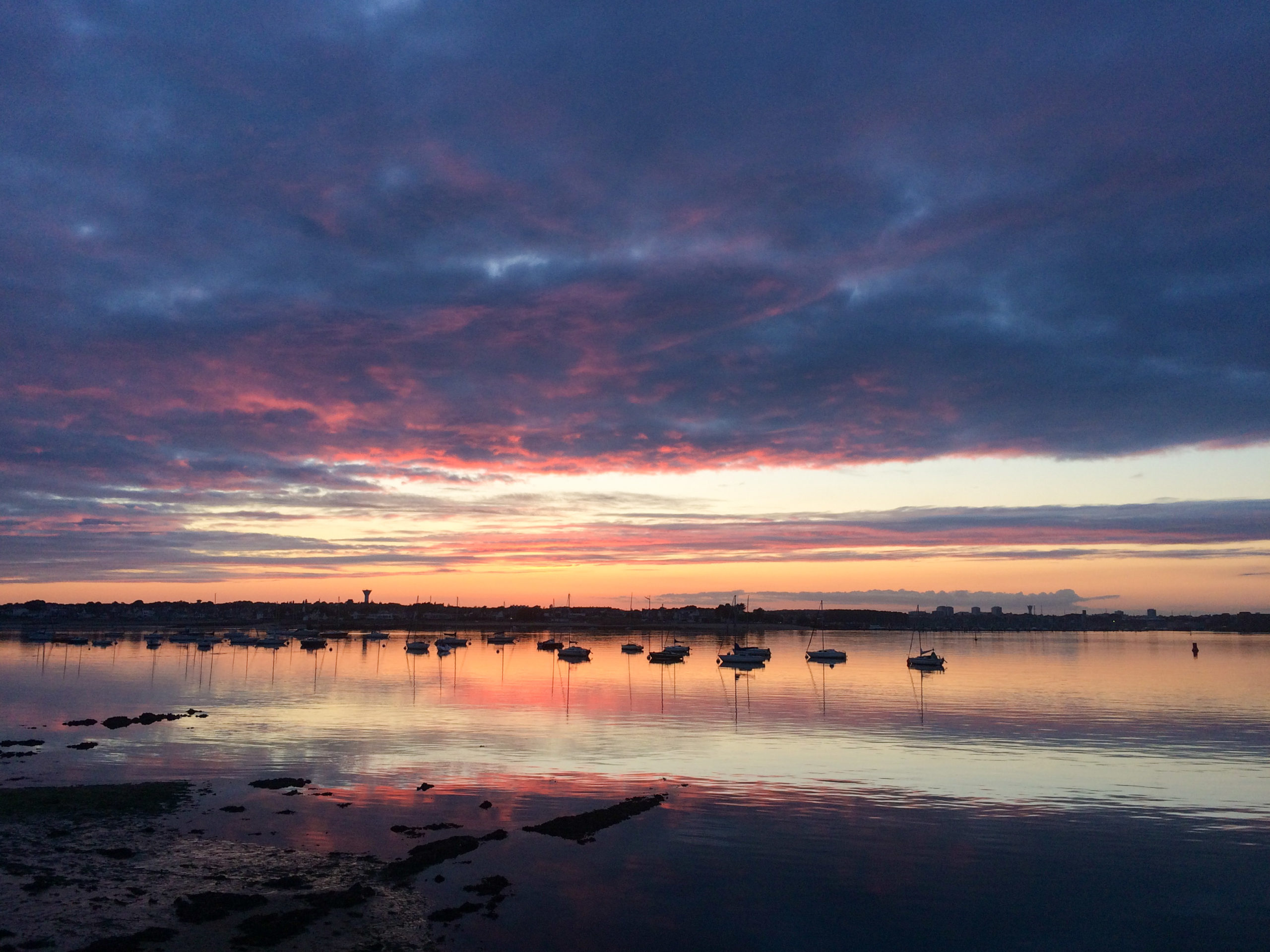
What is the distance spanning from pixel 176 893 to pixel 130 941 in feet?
11.6

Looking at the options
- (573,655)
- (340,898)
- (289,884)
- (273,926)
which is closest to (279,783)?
(289,884)

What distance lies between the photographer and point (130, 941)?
64.3 ft

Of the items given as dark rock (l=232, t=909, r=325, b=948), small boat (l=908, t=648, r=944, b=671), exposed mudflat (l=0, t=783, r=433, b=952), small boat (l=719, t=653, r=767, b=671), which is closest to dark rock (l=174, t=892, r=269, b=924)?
exposed mudflat (l=0, t=783, r=433, b=952)

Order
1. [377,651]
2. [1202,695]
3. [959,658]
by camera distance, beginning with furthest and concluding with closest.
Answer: [377,651] → [959,658] → [1202,695]

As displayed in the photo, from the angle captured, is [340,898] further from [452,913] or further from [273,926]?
[452,913]

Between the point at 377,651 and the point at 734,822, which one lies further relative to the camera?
the point at 377,651

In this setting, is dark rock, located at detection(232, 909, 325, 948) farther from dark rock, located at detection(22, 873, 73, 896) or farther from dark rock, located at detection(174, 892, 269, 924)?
dark rock, located at detection(22, 873, 73, 896)

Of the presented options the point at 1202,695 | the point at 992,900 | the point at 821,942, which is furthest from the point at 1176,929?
the point at 1202,695

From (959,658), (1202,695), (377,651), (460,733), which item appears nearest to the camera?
(460,733)

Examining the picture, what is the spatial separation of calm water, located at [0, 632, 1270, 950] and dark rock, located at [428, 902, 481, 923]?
0.52 metres

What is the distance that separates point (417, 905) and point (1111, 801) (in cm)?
3109

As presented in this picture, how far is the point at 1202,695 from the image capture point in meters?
88.3

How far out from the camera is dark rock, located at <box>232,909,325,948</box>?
65.5ft

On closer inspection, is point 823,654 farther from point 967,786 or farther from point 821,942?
point 821,942
